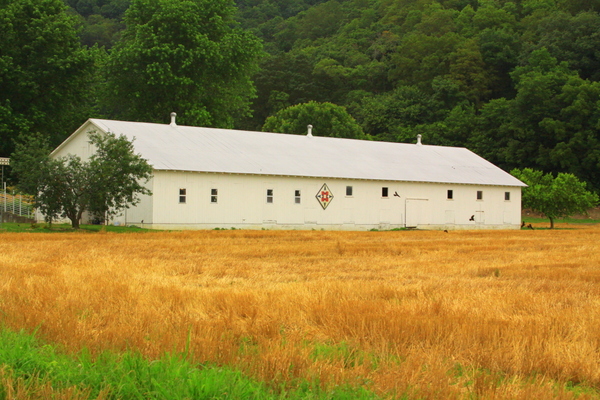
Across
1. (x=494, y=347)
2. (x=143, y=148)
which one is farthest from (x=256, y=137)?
(x=494, y=347)

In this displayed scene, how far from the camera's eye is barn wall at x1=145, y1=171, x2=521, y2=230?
125ft

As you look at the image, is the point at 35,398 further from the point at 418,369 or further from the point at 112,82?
the point at 112,82

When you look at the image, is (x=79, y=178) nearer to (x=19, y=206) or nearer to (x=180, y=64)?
(x=19, y=206)

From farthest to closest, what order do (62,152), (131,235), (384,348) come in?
(62,152), (131,235), (384,348)

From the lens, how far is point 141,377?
5.66 meters

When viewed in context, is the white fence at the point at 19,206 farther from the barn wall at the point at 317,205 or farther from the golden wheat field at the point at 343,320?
the golden wheat field at the point at 343,320

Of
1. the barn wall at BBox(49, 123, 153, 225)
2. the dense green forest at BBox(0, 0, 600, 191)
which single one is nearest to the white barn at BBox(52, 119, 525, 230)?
the barn wall at BBox(49, 123, 153, 225)

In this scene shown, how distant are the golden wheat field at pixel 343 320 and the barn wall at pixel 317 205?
21821mm

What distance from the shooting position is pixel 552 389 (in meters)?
5.89

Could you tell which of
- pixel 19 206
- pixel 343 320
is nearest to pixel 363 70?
pixel 19 206

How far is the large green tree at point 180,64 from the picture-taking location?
183 ft

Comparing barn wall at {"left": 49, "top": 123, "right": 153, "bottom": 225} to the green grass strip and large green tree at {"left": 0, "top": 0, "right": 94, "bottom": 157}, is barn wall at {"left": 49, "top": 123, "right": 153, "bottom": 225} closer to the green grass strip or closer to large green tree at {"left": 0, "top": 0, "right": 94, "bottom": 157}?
large green tree at {"left": 0, "top": 0, "right": 94, "bottom": 157}

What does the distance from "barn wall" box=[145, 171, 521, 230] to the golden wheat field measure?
21.8m

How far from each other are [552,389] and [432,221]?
4151cm
